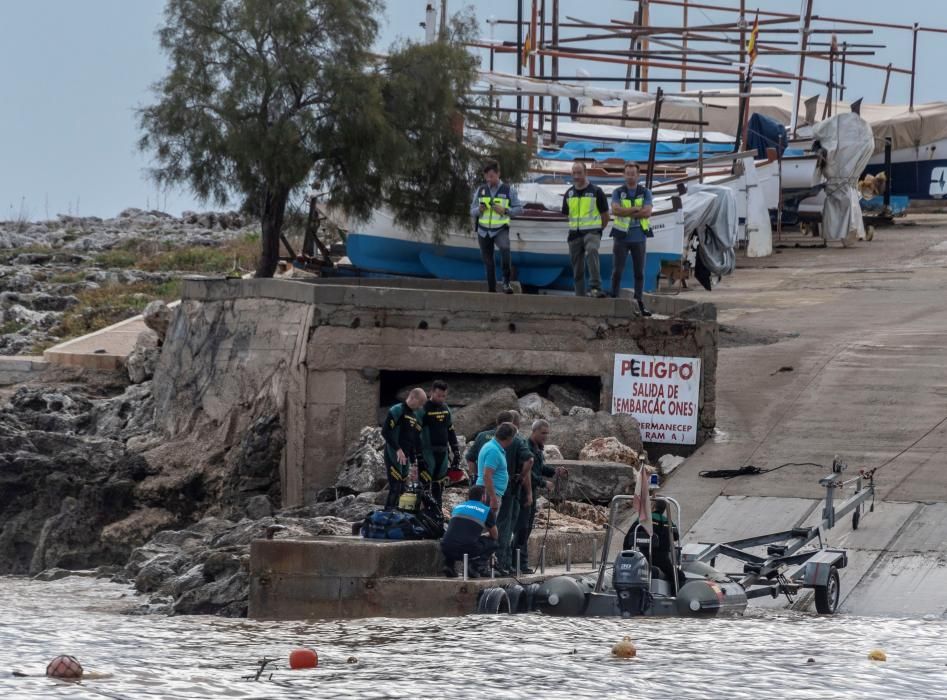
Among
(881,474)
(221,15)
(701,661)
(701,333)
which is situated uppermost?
(221,15)

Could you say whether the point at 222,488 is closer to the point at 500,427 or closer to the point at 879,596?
the point at 500,427

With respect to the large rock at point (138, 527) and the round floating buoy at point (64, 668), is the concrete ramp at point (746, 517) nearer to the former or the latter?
the large rock at point (138, 527)

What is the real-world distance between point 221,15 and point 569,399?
680 cm

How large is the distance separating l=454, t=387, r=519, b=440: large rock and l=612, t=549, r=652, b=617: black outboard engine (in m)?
5.74

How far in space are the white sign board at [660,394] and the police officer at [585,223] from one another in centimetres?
122

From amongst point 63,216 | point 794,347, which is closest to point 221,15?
point 794,347

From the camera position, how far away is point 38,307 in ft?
108

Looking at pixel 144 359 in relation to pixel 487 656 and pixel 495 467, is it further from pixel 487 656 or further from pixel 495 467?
pixel 487 656

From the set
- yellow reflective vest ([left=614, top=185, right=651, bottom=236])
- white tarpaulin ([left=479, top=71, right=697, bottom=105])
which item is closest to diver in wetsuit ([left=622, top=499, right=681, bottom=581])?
yellow reflective vest ([left=614, top=185, right=651, bottom=236])

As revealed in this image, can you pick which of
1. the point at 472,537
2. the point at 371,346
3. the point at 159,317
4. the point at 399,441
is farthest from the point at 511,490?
the point at 159,317

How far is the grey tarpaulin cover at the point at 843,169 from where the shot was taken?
40812mm

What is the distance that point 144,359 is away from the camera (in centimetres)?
2417

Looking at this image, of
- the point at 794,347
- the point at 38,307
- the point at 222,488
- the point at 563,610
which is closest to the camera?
the point at 563,610

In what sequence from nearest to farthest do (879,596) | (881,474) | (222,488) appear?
(879,596), (881,474), (222,488)
